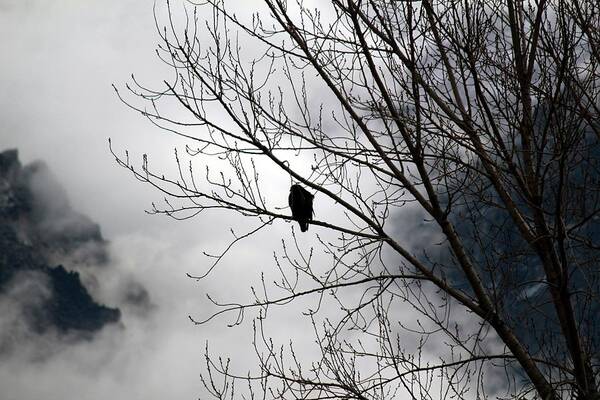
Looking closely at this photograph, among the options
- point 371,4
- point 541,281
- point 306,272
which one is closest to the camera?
point 541,281

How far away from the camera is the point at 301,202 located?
5285 millimetres

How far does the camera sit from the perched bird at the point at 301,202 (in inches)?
208

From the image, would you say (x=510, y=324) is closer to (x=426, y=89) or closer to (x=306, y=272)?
(x=306, y=272)

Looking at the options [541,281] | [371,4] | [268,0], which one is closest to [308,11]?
[268,0]

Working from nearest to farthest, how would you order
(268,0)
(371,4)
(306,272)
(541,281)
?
(541,281) < (371,4) < (268,0) < (306,272)

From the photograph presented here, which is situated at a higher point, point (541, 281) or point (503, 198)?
point (503, 198)

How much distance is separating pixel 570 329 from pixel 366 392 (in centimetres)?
143

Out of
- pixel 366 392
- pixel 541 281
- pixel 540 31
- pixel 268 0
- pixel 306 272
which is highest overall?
pixel 268 0

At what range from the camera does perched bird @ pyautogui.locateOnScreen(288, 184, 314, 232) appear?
529 centimetres

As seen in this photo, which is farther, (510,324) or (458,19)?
(510,324)

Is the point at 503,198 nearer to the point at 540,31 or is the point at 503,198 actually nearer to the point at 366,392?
the point at 540,31

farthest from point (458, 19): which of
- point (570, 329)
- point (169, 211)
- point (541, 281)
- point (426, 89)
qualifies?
point (169, 211)

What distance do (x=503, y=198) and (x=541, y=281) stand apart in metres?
0.73

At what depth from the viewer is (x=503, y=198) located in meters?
4.09
